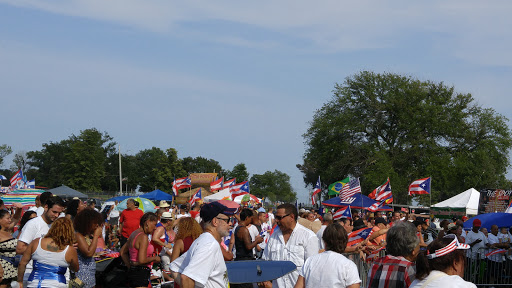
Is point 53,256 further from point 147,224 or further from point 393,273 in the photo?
point 393,273

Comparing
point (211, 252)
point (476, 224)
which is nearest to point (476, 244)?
point (476, 224)

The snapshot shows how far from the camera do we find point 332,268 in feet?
17.2

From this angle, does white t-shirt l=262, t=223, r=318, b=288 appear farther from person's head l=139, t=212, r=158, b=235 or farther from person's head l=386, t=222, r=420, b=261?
person's head l=139, t=212, r=158, b=235

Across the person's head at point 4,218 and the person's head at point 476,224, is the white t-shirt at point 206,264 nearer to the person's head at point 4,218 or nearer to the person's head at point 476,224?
the person's head at point 4,218

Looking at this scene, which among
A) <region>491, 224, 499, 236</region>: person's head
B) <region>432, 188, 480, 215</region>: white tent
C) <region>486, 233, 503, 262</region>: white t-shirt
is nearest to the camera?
<region>486, 233, 503, 262</region>: white t-shirt

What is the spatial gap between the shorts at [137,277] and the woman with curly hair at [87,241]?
1.03 meters

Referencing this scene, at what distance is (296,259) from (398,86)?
51.1m

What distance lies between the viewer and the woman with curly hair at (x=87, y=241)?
24.7ft

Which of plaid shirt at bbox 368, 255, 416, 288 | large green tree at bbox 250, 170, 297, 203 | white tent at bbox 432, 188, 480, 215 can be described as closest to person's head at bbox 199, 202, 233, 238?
plaid shirt at bbox 368, 255, 416, 288

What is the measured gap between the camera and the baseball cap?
17.1 feet

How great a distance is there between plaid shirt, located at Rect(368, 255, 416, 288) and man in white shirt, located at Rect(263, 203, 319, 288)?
74.2 inches

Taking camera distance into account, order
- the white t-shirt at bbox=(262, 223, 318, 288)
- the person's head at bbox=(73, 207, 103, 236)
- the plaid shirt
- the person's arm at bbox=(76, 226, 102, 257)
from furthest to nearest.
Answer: the person's head at bbox=(73, 207, 103, 236), the person's arm at bbox=(76, 226, 102, 257), the white t-shirt at bbox=(262, 223, 318, 288), the plaid shirt

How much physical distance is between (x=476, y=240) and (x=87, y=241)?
11.1 metres

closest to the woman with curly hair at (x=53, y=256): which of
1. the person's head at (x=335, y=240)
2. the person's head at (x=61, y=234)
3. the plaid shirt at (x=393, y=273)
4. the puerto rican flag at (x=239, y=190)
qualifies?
the person's head at (x=61, y=234)
